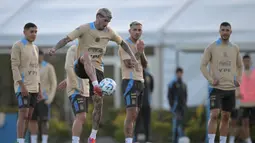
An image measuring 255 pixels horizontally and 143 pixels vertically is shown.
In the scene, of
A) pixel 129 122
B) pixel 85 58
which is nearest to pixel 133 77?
pixel 129 122

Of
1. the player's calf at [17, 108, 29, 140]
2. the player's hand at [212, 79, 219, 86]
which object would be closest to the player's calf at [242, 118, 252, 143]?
the player's hand at [212, 79, 219, 86]

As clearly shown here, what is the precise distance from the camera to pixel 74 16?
22656mm

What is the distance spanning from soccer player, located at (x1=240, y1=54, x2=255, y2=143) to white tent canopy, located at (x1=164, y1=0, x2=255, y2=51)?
146 cm

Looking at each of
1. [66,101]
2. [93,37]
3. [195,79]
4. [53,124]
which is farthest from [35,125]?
[66,101]

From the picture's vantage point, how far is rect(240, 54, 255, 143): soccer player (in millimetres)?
17831

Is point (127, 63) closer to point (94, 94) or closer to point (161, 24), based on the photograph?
point (94, 94)

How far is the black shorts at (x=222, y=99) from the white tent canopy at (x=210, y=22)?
5.97 m

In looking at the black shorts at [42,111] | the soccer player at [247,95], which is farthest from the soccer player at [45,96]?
the soccer player at [247,95]

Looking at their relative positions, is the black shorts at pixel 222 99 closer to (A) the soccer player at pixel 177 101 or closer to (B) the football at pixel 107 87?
(B) the football at pixel 107 87

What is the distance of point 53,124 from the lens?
22.0m

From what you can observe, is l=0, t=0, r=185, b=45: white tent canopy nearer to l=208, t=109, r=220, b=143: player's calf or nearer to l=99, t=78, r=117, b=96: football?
l=208, t=109, r=220, b=143: player's calf

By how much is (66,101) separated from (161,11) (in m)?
6.07

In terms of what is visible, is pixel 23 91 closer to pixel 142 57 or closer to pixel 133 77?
pixel 133 77

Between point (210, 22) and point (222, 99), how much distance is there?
7.47 meters
